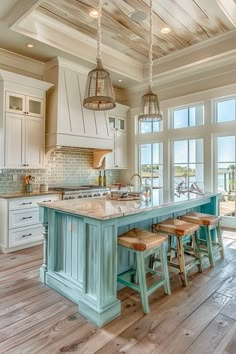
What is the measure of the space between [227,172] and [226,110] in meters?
1.19

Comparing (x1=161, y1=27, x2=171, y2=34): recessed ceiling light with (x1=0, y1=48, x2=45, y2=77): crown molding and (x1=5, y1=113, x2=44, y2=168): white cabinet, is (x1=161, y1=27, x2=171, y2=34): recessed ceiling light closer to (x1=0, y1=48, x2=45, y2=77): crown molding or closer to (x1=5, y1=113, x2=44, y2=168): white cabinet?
(x1=0, y1=48, x2=45, y2=77): crown molding

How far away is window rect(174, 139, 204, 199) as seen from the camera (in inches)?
197

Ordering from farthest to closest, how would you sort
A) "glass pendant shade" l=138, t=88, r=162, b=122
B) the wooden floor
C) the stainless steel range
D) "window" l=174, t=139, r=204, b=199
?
"window" l=174, t=139, r=204, b=199 < the stainless steel range < "glass pendant shade" l=138, t=88, r=162, b=122 < the wooden floor

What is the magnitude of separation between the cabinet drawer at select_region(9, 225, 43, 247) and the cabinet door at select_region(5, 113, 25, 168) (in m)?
1.04

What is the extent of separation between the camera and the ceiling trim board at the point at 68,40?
365 centimetres

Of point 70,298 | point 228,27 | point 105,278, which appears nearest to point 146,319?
point 105,278

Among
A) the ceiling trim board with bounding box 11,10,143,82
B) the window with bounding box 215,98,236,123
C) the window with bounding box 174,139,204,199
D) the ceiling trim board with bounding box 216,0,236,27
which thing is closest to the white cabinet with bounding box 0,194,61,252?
the ceiling trim board with bounding box 11,10,143,82

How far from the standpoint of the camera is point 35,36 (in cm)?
374

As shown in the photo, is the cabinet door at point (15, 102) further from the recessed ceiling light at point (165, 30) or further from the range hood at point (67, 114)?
the recessed ceiling light at point (165, 30)

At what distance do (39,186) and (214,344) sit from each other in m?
3.71

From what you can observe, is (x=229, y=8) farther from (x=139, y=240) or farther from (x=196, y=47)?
(x=139, y=240)

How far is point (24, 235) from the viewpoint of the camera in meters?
3.84

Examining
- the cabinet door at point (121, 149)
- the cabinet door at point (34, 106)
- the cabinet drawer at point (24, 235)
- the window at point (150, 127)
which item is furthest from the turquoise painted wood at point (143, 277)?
the window at point (150, 127)

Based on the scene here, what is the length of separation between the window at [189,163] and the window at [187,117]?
1.19 ft
